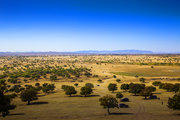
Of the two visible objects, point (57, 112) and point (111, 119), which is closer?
point (111, 119)

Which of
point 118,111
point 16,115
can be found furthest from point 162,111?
point 16,115

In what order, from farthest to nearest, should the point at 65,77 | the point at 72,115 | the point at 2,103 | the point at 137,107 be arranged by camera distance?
the point at 65,77
the point at 137,107
the point at 72,115
the point at 2,103

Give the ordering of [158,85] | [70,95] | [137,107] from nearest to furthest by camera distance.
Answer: [137,107] → [70,95] → [158,85]

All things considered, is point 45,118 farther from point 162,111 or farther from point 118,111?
point 162,111

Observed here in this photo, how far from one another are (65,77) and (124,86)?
4582 centimetres


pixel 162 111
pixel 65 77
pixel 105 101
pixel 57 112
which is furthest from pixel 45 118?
pixel 65 77

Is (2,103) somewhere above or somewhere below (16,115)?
above

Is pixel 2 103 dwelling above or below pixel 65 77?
above

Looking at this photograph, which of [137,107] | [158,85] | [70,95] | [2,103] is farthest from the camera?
[158,85]

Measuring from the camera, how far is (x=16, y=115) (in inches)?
1294

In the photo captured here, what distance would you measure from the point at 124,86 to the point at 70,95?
22.4 meters

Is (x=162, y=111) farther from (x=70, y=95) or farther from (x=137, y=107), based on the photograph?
(x=70, y=95)

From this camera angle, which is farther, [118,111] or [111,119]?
[118,111]

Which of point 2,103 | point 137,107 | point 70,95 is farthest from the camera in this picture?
point 70,95
